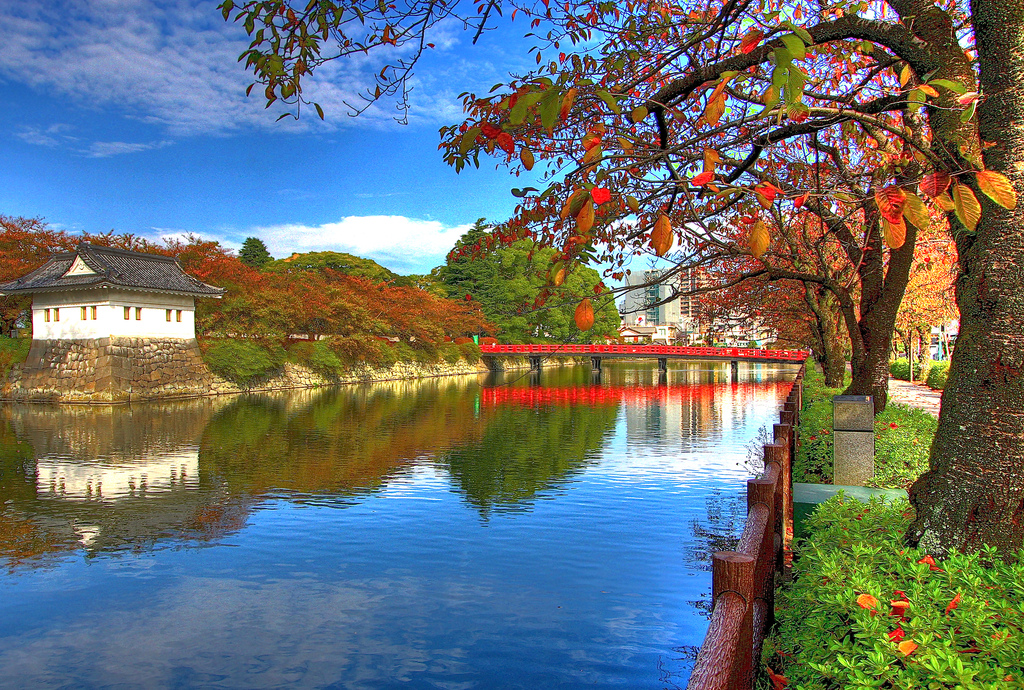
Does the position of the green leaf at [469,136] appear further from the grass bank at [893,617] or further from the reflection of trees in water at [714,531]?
the reflection of trees in water at [714,531]

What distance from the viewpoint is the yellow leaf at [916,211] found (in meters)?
2.45

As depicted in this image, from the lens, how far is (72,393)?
2791cm

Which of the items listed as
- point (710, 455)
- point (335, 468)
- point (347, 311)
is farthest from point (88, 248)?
point (710, 455)

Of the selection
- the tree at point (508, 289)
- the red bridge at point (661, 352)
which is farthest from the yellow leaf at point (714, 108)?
the tree at point (508, 289)

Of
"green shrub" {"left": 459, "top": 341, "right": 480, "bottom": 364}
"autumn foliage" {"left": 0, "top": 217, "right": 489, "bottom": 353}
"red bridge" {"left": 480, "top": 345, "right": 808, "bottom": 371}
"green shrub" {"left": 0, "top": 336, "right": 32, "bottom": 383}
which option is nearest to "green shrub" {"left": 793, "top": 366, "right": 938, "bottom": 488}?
"autumn foliage" {"left": 0, "top": 217, "right": 489, "bottom": 353}

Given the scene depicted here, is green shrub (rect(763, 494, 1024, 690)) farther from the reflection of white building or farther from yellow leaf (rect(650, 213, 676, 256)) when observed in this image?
the reflection of white building

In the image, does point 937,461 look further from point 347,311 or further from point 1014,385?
point 347,311

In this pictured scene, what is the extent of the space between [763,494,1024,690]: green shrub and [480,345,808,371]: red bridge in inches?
1624

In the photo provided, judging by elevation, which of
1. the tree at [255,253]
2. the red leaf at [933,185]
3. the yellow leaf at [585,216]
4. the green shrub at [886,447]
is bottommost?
the green shrub at [886,447]

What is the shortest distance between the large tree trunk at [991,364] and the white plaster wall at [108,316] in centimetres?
3016

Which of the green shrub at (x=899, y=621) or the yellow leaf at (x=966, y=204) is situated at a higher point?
the yellow leaf at (x=966, y=204)

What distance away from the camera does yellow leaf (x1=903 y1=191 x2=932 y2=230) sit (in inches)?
96.4

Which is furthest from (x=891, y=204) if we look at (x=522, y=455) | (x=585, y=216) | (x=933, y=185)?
(x=522, y=455)

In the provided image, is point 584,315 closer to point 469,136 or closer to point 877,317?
point 469,136
